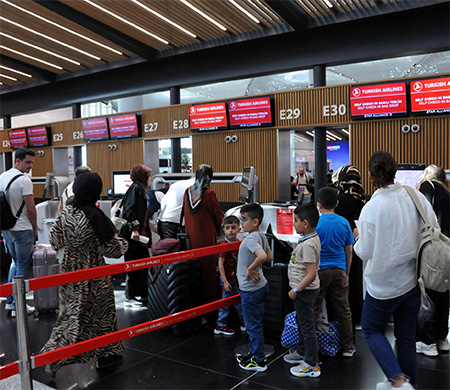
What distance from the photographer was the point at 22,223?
4332 millimetres

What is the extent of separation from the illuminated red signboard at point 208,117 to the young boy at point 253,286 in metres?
5.83

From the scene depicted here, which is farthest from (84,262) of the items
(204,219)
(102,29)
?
(102,29)

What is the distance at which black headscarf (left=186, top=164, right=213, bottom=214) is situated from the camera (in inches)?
157

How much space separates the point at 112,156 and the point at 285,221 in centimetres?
753

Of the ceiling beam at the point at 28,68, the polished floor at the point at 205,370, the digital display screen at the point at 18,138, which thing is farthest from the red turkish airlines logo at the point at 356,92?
the digital display screen at the point at 18,138

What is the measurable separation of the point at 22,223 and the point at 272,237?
2.58m

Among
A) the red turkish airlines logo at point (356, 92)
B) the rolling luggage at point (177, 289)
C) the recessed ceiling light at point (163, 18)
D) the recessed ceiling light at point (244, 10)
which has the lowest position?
the rolling luggage at point (177, 289)

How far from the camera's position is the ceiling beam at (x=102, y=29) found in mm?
7454

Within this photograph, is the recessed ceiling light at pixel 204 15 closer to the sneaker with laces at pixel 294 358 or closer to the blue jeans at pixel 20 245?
the blue jeans at pixel 20 245

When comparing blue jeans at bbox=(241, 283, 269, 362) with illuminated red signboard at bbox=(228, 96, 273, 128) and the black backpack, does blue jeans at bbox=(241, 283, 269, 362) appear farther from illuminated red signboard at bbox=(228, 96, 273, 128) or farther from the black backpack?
illuminated red signboard at bbox=(228, 96, 273, 128)

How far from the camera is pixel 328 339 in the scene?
10.5 feet

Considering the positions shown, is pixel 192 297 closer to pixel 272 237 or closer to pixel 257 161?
pixel 272 237

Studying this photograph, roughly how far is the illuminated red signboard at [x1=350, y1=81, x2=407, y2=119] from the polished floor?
4.17m

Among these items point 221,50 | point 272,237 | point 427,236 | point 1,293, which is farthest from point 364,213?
point 221,50
